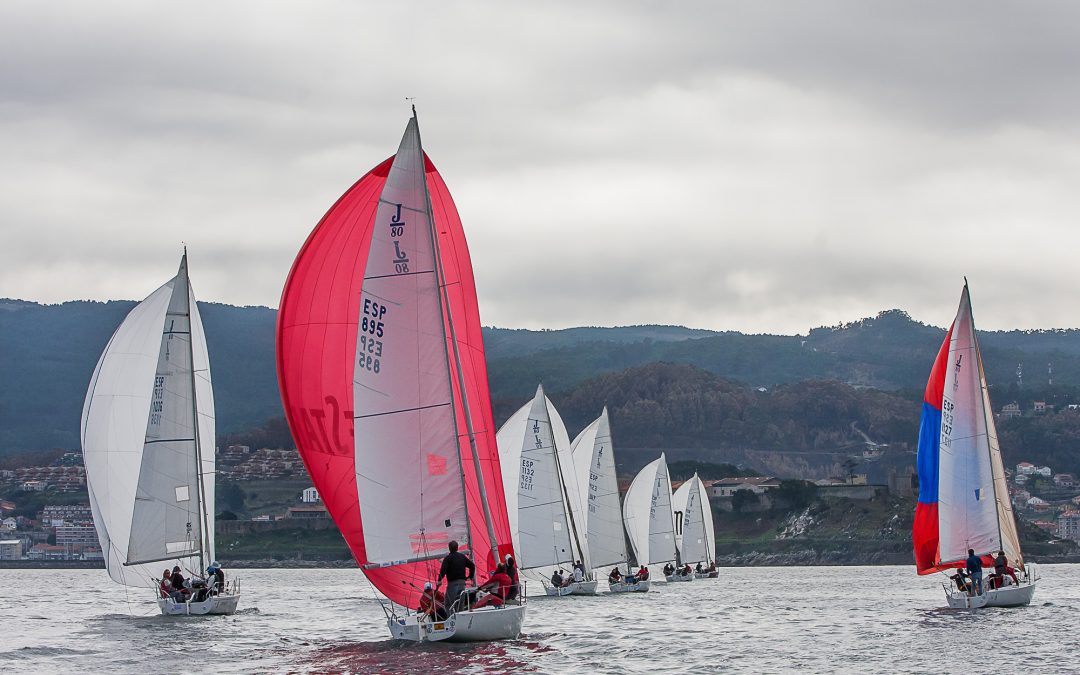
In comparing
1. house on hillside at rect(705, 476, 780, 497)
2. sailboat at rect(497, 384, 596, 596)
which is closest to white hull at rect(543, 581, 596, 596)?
sailboat at rect(497, 384, 596, 596)

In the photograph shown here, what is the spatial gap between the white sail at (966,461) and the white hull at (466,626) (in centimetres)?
1847

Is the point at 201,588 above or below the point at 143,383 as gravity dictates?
below

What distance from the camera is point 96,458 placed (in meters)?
43.5

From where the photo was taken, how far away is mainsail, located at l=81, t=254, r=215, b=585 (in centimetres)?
4309

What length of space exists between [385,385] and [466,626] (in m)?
4.21

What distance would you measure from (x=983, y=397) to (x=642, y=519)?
31.2 m

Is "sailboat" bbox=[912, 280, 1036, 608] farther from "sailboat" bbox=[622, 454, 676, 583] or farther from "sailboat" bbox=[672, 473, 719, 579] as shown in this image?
"sailboat" bbox=[672, 473, 719, 579]

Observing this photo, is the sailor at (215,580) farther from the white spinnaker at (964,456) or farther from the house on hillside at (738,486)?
the house on hillside at (738,486)

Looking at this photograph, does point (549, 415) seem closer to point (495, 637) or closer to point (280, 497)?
point (495, 637)

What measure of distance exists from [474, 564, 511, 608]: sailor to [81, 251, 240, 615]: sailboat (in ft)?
54.5

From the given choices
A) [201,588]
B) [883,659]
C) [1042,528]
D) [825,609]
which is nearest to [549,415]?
[825,609]

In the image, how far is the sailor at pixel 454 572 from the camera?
27562 mm

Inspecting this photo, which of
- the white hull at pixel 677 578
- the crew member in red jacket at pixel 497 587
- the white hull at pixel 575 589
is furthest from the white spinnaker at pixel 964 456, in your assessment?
the white hull at pixel 677 578

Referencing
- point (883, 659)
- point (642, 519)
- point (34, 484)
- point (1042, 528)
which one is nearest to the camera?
point (883, 659)
